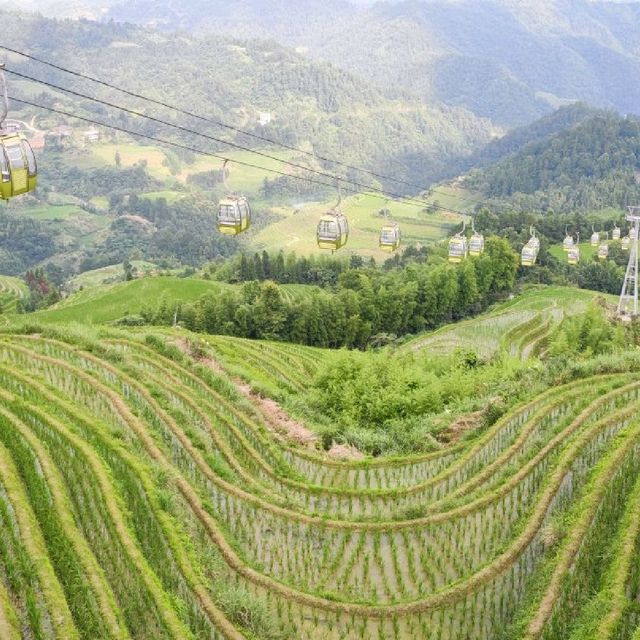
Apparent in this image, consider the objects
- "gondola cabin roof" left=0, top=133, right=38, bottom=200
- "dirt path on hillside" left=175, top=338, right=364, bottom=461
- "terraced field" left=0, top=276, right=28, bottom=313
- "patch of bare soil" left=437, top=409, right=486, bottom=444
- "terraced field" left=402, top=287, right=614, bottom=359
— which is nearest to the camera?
"gondola cabin roof" left=0, top=133, right=38, bottom=200

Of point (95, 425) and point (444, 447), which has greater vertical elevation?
point (95, 425)

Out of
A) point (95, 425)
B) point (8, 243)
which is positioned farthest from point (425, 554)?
point (8, 243)

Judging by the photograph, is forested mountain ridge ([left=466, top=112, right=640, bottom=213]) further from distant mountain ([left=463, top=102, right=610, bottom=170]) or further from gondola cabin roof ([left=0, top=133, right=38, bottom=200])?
gondola cabin roof ([left=0, top=133, right=38, bottom=200])

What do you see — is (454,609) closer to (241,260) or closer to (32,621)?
(32,621)

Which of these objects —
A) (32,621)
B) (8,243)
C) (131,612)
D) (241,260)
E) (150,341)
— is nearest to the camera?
(32,621)

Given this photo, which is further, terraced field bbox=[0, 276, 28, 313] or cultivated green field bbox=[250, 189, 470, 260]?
cultivated green field bbox=[250, 189, 470, 260]

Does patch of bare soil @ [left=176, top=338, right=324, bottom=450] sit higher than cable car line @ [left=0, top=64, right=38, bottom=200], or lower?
lower

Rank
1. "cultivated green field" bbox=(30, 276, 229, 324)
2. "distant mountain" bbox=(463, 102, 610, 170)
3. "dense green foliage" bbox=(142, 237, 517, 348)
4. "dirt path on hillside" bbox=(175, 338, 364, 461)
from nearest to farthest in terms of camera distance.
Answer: "dirt path on hillside" bbox=(175, 338, 364, 461)
"dense green foliage" bbox=(142, 237, 517, 348)
"cultivated green field" bbox=(30, 276, 229, 324)
"distant mountain" bbox=(463, 102, 610, 170)

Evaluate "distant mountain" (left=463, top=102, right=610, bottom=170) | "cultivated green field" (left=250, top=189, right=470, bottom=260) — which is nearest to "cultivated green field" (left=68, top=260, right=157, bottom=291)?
"cultivated green field" (left=250, top=189, right=470, bottom=260)
